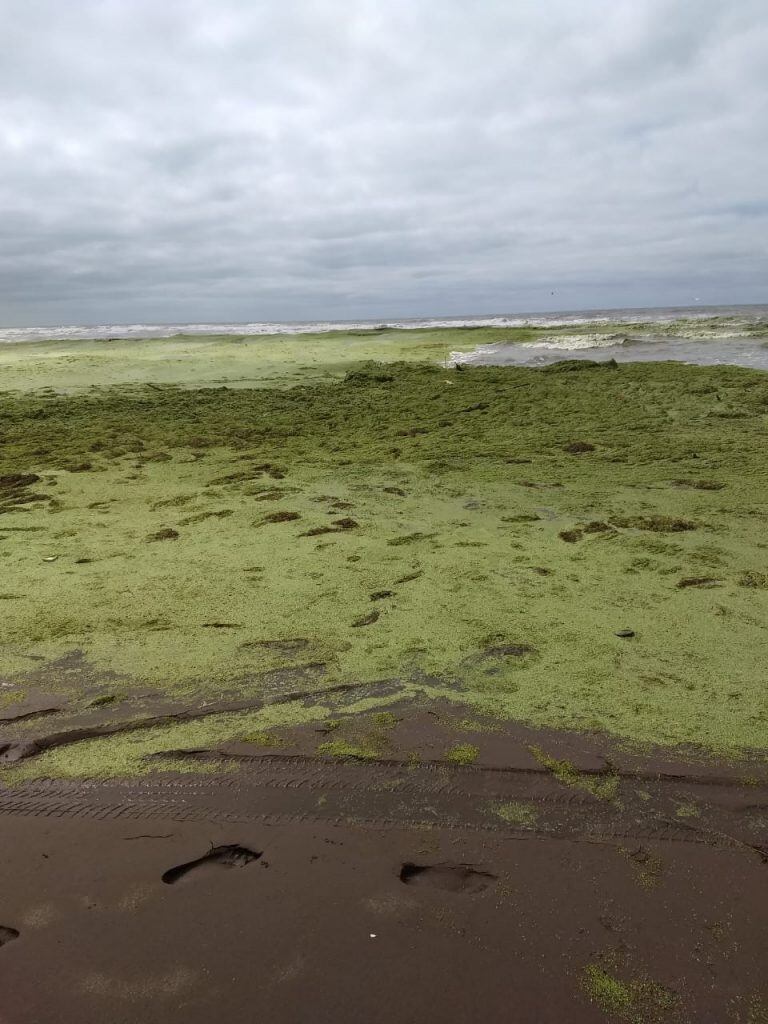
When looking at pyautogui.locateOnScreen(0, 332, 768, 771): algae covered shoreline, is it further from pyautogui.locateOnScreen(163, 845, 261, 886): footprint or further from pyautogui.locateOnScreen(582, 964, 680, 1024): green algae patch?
pyautogui.locateOnScreen(582, 964, 680, 1024): green algae patch

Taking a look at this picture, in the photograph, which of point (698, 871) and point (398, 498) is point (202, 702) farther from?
point (398, 498)

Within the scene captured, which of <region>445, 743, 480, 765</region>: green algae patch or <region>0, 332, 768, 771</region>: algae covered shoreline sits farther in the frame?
<region>0, 332, 768, 771</region>: algae covered shoreline

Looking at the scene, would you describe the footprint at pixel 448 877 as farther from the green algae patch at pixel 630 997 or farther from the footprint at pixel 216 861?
the footprint at pixel 216 861

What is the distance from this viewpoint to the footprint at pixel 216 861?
6.23 feet

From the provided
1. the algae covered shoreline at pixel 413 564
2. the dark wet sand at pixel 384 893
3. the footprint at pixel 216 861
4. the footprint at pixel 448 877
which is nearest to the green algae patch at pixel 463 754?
the dark wet sand at pixel 384 893

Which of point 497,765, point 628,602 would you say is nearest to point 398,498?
point 628,602

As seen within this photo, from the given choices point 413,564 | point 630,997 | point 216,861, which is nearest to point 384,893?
point 216,861

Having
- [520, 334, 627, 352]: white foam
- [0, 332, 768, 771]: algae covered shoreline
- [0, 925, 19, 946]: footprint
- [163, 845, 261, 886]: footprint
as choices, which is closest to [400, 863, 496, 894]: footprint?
[163, 845, 261, 886]: footprint

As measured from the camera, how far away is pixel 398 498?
5.80 m

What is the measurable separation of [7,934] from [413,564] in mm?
2896

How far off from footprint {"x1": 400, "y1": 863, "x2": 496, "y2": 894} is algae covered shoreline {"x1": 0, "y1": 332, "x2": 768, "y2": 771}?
0.79 metres

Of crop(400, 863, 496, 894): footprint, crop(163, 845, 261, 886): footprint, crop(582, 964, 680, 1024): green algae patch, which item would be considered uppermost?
crop(163, 845, 261, 886): footprint

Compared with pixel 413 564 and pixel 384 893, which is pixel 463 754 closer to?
pixel 384 893

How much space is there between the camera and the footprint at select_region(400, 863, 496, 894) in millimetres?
1830
